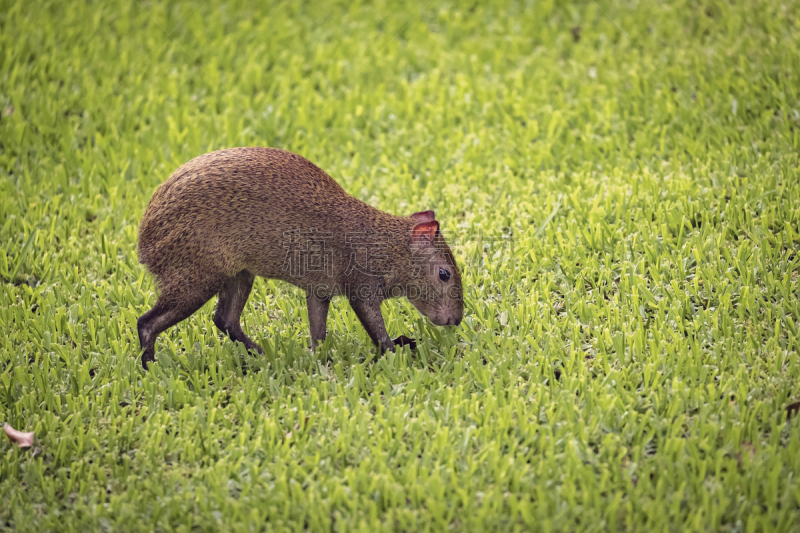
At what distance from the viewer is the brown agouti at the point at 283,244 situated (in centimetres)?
415

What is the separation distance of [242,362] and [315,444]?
103 centimetres

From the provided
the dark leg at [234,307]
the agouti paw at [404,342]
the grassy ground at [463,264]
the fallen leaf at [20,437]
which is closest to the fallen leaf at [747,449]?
the grassy ground at [463,264]

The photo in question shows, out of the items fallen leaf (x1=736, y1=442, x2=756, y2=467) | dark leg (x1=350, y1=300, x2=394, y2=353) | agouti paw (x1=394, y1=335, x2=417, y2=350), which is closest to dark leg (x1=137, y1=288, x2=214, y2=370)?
dark leg (x1=350, y1=300, x2=394, y2=353)

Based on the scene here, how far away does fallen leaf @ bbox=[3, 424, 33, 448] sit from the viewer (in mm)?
3826

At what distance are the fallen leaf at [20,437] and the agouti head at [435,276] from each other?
217 cm

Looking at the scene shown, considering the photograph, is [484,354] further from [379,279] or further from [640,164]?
[640,164]

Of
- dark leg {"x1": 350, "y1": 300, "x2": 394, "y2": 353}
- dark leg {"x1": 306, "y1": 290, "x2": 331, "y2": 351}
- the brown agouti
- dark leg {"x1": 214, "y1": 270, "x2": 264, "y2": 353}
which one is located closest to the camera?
the brown agouti

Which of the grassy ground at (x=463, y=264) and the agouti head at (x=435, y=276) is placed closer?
the grassy ground at (x=463, y=264)

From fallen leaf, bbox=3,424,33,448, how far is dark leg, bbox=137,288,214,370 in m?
0.74

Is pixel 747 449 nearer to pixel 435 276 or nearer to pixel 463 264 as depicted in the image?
pixel 435 276

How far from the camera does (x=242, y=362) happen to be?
14.9ft

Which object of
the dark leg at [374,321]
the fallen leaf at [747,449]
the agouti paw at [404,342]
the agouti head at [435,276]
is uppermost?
the agouti head at [435,276]

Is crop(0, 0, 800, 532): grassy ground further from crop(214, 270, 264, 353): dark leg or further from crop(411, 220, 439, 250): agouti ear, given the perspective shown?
crop(411, 220, 439, 250): agouti ear

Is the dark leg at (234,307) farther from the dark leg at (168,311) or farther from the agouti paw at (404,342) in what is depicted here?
the agouti paw at (404,342)
